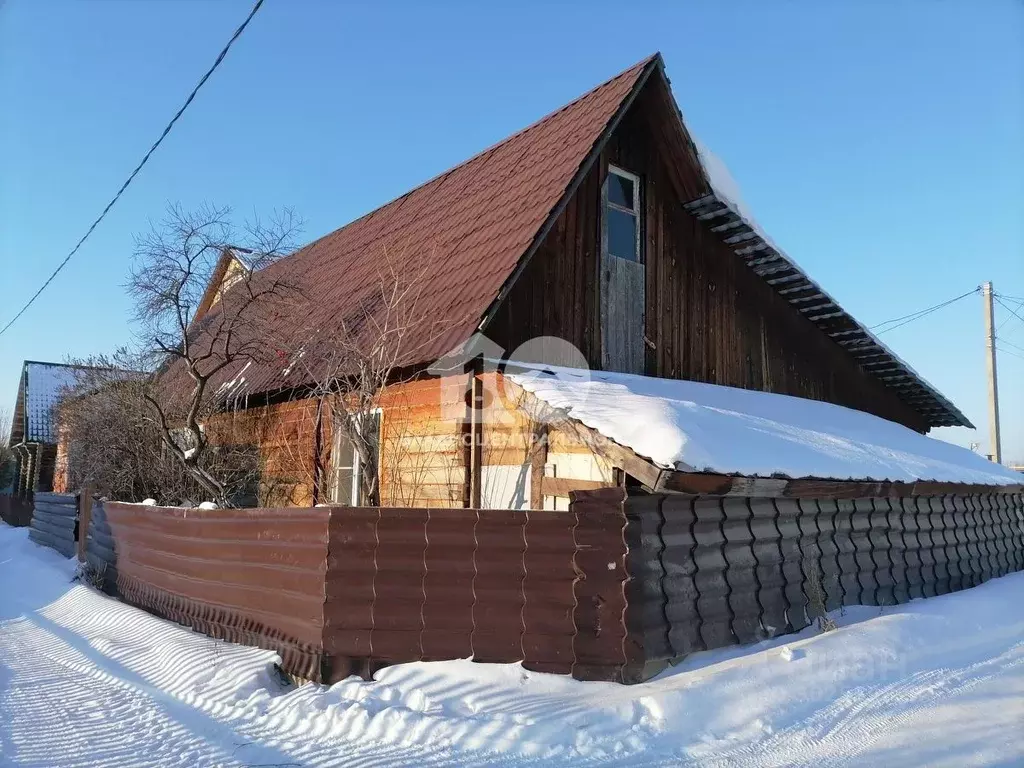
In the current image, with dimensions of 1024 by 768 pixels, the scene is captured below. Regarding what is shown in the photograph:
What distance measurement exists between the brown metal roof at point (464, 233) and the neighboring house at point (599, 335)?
0.05 metres

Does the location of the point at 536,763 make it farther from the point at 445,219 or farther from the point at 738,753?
the point at 445,219

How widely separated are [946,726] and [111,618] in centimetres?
851

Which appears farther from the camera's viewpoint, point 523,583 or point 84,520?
point 84,520

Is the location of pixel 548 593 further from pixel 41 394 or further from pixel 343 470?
pixel 41 394

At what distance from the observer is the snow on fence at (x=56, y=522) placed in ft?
47.2

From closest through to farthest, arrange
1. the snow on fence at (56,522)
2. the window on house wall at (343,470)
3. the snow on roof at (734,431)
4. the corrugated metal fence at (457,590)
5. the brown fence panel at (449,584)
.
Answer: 1. the corrugated metal fence at (457,590)
2. the brown fence panel at (449,584)
3. the snow on roof at (734,431)
4. the window on house wall at (343,470)
5. the snow on fence at (56,522)

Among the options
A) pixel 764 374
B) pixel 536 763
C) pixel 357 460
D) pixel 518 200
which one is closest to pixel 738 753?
pixel 536 763

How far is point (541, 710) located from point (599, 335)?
17.8 ft

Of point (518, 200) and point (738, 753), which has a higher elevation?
point (518, 200)

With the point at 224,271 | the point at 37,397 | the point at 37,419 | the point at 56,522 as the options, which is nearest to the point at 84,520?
the point at 56,522

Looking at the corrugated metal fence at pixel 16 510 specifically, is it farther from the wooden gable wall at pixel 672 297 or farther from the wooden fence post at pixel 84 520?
the wooden gable wall at pixel 672 297

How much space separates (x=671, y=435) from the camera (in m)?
6.15

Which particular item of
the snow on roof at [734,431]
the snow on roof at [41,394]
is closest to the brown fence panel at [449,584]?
the snow on roof at [734,431]

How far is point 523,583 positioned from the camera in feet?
19.5
